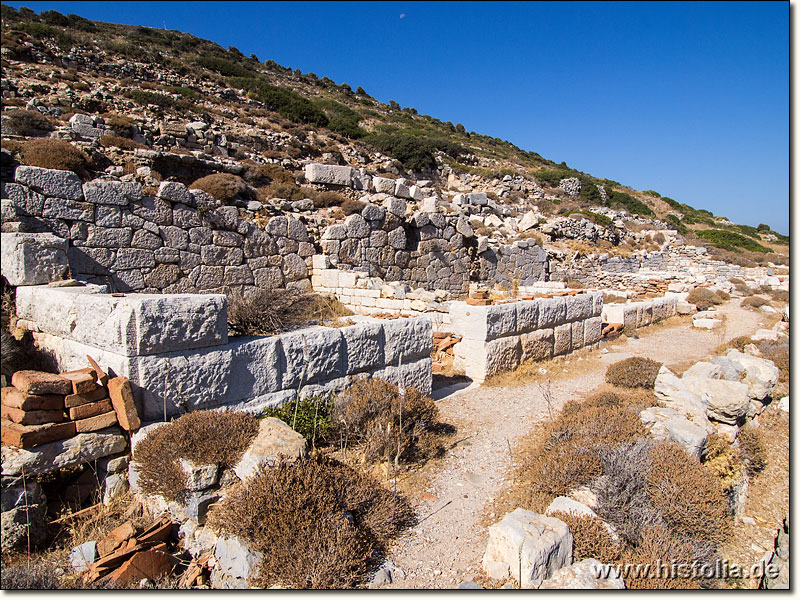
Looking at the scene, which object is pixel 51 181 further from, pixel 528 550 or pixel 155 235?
pixel 528 550

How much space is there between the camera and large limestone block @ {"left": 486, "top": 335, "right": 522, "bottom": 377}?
7.22 metres

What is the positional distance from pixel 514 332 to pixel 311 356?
408cm

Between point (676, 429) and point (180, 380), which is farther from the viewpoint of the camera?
point (676, 429)

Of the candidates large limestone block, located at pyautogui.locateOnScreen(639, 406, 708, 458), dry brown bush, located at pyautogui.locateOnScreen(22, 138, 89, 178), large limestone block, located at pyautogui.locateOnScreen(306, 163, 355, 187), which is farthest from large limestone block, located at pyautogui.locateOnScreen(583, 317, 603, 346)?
dry brown bush, located at pyautogui.locateOnScreen(22, 138, 89, 178)

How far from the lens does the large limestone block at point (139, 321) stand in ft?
12.0

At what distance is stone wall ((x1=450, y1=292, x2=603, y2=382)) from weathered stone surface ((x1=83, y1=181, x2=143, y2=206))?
5.89 m

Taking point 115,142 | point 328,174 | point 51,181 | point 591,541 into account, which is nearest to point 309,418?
point 591,541

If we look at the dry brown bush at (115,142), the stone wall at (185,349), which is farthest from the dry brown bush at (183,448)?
the dry brown bush at (115,142)

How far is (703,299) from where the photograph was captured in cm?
1609

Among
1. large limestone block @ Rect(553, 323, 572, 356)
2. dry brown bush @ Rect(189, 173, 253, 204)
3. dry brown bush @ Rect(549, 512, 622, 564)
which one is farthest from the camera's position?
dry brown bush @ Rect(189, 173, 253, 204)

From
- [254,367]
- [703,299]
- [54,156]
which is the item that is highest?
[54,156]

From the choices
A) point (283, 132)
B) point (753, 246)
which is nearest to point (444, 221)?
point (283, 132)

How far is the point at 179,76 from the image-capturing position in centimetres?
2978

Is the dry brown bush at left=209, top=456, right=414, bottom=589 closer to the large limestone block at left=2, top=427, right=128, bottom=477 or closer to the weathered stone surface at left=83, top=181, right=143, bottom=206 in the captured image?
the large limestone block at left=2, top=427, right=128, bottom=477
